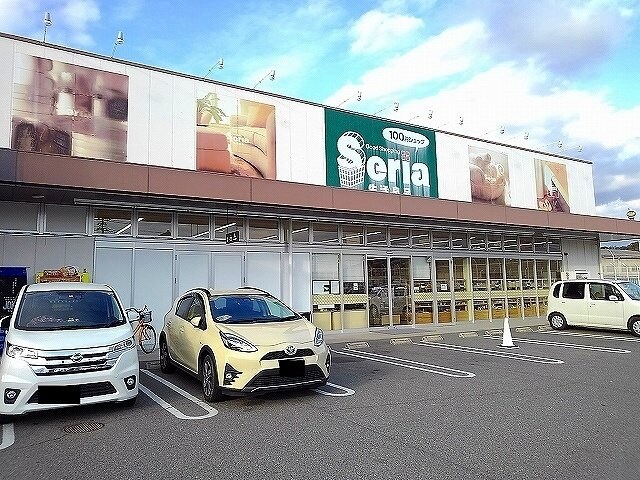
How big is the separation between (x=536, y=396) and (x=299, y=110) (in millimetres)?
11834

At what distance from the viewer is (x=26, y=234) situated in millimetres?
12070

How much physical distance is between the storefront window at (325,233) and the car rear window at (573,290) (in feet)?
25.2

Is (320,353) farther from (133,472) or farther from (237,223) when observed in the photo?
(237,223)

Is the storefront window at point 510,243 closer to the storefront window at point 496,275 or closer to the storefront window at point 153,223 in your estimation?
the storefront window at point 496,275

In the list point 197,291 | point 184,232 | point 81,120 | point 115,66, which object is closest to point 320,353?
point 197,291

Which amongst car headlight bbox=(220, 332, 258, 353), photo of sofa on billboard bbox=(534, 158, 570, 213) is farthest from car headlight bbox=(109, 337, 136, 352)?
photo of sofa on billboard bbox=(534, 158, 570, 213)

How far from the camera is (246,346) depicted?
6.80 metres

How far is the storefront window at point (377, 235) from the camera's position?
56.7 ft

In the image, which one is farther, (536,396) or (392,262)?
(392,262)

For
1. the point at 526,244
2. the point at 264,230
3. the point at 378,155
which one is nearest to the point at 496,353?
the point at 264,230

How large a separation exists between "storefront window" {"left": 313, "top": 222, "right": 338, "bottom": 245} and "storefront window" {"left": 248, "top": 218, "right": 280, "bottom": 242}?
129cm

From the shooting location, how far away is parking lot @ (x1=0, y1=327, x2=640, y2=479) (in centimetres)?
461

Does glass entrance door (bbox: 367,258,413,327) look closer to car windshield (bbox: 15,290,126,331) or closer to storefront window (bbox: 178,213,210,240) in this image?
storefront window (bbox: 178,213,210,240)

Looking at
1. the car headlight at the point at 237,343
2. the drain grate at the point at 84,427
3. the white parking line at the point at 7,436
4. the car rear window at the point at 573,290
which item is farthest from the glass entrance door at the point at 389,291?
the white parking line at the point at 7,436
